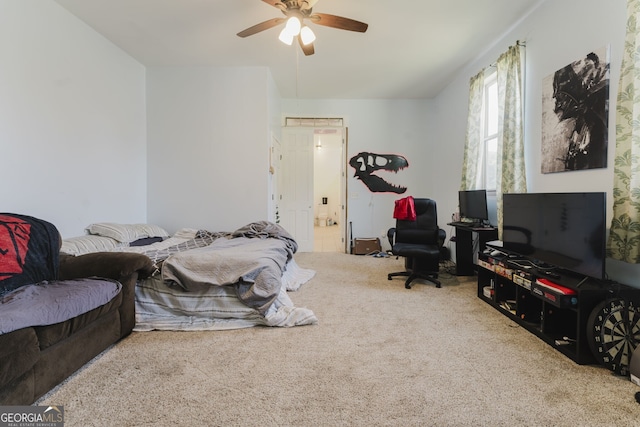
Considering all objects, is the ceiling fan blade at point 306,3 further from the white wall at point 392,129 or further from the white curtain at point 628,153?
the white wall at point 392,129

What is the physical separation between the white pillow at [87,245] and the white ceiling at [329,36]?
2.21 m

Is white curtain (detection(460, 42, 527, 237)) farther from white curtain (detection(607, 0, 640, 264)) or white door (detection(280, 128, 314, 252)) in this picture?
white door (detection(280, 128, 314, 252))

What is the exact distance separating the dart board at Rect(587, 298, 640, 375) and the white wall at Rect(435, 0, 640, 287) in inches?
15.7

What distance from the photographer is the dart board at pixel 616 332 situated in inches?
65.8

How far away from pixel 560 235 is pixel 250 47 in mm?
3691

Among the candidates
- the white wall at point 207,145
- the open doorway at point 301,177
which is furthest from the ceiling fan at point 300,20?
the open doorway at point 301,177

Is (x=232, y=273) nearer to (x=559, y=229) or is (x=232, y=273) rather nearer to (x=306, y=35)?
(x=306, y=35)

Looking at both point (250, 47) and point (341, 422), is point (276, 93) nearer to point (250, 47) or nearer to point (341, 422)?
point (250, 47)

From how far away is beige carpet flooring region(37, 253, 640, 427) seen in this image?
53.2 inches

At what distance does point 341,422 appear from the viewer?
1.31 metres

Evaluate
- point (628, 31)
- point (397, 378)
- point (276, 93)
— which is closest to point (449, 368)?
point (397, 378)

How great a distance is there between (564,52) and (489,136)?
1312 millimetres

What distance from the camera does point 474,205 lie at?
11.6 ft

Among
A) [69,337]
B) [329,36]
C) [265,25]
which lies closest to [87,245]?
[69,337]
